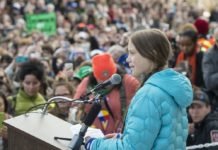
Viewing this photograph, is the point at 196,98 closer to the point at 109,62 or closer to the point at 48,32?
the point at 109,62

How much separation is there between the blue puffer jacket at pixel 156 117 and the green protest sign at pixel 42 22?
34.0ft

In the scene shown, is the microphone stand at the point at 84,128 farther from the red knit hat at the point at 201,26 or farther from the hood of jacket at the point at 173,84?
the red knit hat at the point at 201,26

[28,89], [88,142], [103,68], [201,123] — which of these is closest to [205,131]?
[201,123]

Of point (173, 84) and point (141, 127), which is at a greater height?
point (173, 84)

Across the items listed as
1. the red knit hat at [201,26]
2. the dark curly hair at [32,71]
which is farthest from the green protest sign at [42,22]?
the dark curly hair at [32,71]

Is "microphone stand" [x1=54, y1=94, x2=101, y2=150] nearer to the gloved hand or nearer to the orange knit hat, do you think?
the gloved hand

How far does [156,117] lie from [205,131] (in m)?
1.86

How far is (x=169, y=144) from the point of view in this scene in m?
2.51

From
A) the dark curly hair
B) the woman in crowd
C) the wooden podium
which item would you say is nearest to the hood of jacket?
the wooden podium

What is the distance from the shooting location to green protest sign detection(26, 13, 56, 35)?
12867 millimetres

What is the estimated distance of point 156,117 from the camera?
96.7 inches

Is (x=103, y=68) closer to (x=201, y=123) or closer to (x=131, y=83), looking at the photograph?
(x=131, y=83)

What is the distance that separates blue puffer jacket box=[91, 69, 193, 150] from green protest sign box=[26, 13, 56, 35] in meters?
10.4

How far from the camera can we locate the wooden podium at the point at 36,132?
263 centimetres
